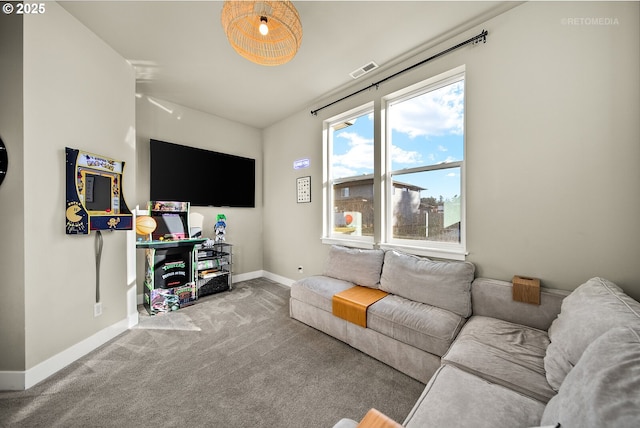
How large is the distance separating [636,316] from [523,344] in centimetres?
63

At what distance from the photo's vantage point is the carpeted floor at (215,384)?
4.87ft

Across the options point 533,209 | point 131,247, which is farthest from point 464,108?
point 131,247

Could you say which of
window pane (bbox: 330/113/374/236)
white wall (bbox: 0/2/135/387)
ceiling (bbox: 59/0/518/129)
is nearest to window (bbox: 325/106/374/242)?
window pane (bbox: 330/113/374/236)

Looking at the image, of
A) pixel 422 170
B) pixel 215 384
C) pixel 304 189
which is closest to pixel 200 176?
pixel 304 189

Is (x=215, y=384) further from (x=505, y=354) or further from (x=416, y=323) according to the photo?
(x=505, y=354)

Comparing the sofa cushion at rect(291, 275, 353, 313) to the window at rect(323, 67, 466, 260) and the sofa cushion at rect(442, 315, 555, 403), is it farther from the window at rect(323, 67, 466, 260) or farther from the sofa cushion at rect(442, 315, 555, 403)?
the sofa cushion at rect(442, 315, 555, 403)

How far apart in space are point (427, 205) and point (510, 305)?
1.16 metres

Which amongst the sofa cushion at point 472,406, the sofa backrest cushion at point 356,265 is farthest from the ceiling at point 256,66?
the sofa cushion at point 472,406

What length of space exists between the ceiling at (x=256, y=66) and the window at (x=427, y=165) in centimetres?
50

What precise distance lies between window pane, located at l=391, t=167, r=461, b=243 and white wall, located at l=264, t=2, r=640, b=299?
0.63 feet

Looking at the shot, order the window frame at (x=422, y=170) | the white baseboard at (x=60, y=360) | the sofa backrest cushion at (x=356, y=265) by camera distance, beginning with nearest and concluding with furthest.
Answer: the white baseboard at (x=60, y=360) → the window frame at (x=422, y=170) → the sofa backrest cushion at (x=356, y=265)

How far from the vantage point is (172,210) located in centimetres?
341

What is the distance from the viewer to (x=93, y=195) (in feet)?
7.25

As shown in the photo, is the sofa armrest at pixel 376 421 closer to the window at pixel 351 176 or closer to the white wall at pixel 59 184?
the window at pixel 351 176
